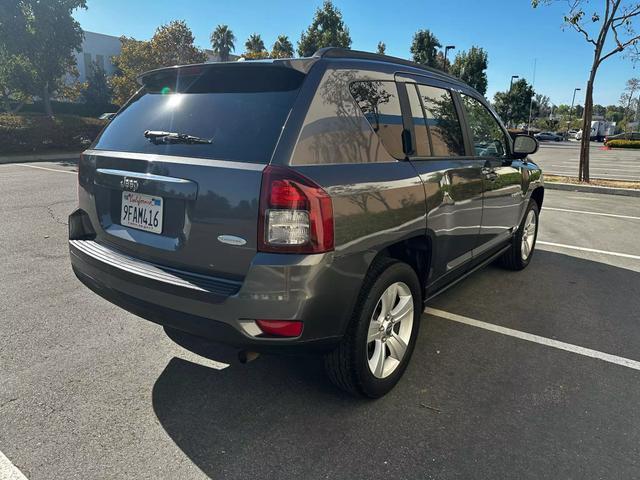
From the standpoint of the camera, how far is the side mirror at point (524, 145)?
4508 mm

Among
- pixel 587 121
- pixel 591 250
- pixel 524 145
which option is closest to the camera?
pixel 524 145

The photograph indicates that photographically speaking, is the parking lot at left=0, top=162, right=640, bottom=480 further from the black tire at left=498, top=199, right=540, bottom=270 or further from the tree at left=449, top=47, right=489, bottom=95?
the tree at left=449, top=47, right=489, bottom=95

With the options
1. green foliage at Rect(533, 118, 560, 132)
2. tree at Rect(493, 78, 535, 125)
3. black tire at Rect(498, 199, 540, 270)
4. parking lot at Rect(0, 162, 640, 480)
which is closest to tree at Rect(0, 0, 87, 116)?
parking lot at Rect(0, 162, 640, 480)

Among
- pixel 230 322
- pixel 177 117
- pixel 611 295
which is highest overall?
pixel 177 117

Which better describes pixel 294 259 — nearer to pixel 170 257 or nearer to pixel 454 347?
pixel 170 257

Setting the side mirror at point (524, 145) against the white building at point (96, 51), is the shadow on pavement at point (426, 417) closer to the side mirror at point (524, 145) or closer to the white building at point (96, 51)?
the side mirror at point (524, 145)

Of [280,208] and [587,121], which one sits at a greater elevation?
[587,121]

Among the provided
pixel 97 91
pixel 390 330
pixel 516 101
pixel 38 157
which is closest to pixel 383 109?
pixel 390 330

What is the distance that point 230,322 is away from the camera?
212 cm

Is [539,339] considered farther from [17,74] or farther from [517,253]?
[17,74]

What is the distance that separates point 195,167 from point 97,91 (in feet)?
164

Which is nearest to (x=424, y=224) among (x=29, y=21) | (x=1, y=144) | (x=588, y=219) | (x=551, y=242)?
(x=551, y=242)

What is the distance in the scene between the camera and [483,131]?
4.08m

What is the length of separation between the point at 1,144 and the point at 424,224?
20.0 metres
